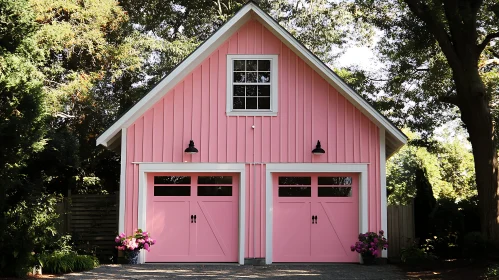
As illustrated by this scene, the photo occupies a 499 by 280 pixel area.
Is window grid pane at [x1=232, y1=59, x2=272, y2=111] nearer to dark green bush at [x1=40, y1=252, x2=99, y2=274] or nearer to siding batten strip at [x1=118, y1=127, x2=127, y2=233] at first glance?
siding batten strip at [x1=118, y1=127, x2=127, y2=233]

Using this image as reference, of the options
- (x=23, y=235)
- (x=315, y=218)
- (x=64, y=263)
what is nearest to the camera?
(x=23, y=235)

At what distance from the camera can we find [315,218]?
45.0 ft

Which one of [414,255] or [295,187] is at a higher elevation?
[295,187]

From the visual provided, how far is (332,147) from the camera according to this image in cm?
1371

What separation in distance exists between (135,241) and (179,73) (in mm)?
4136

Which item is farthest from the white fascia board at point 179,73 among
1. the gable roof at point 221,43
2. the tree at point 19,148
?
the tree at point 19,148

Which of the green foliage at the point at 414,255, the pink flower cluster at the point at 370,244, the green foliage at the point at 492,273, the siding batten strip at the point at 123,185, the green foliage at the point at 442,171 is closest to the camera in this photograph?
the green foliage at the point at 492,273

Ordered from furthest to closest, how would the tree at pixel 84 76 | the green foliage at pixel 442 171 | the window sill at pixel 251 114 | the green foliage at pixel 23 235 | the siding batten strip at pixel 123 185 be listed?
the green foliage at pixel 442 171 → the tree at pixel 84 76 → the window sill at pixel 251 114 → the siding batten strip at pixel 123 185 → the green foliage at pixel 23 235

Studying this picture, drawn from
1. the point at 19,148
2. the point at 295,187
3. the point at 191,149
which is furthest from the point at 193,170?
the point at 19,148

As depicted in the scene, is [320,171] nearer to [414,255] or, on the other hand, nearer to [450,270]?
[414,255]

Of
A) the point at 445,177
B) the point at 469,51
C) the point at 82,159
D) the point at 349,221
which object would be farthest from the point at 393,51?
the point at 445,177

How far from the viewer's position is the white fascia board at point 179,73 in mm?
13164

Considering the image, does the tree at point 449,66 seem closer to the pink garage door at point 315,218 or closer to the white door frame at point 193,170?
the pink garage door at point 315,218

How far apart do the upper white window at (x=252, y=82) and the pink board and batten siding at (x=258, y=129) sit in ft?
0.55
